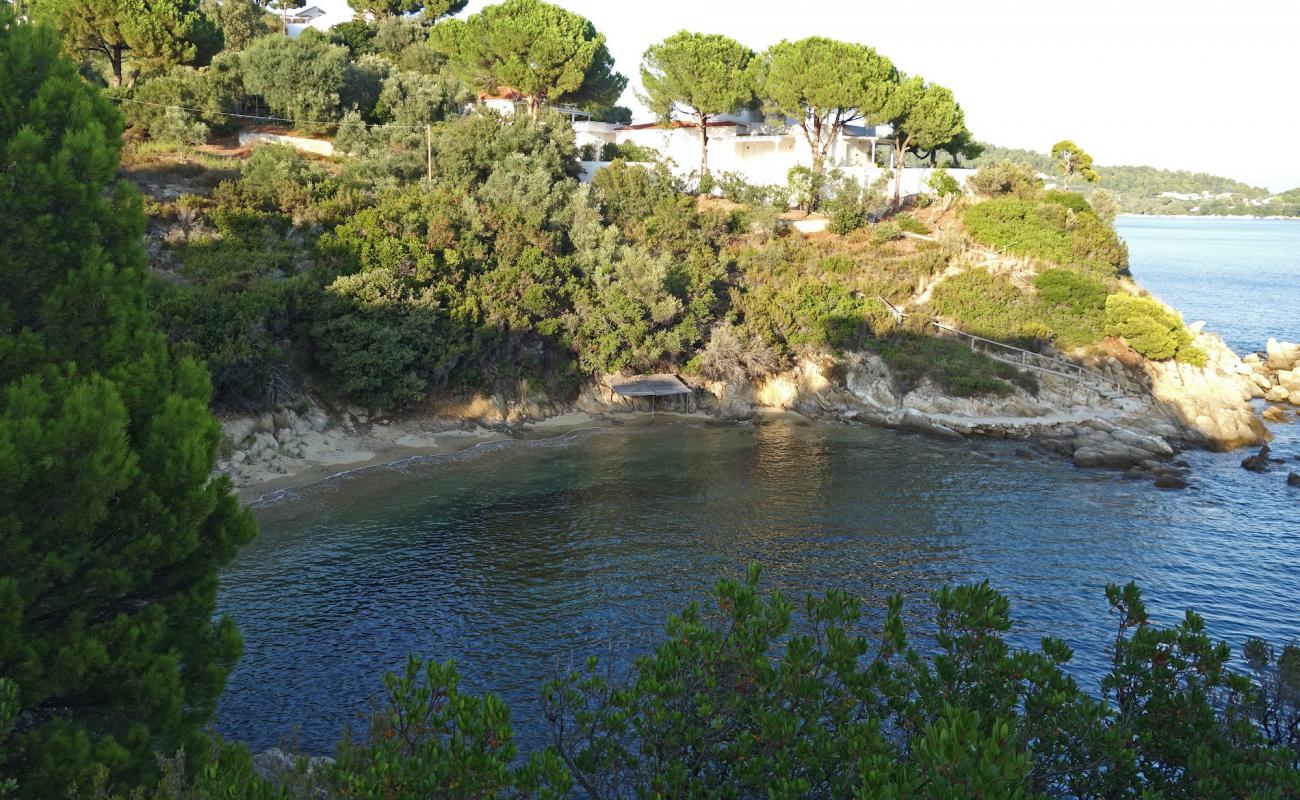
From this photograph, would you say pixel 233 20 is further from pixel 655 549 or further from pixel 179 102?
pixel 655 549

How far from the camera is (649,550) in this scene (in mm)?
27562

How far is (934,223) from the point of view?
63.8 m

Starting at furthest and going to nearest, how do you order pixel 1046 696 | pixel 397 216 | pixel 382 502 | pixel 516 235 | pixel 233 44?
pixel 233 44
pixel 516 235
pixel 397 216
pixel 382 502
pixel 1046 696

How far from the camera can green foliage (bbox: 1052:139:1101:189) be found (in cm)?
7600

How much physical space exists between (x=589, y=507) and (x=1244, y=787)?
79.9ft

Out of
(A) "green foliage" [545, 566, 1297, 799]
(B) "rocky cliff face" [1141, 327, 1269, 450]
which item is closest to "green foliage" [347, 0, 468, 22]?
(B) "rocky cliff face" [1141, 327, 1269, 450]

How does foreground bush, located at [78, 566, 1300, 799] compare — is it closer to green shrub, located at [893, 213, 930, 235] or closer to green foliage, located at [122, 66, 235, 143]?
green foliage, located at [122, 66, 235, 143]

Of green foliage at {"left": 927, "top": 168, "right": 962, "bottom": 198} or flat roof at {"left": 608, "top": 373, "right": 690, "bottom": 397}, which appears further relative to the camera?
green foliage at {"left": 927, "top": 168, "right": 962, "bottom": 198}

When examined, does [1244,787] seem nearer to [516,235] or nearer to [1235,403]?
[516,235]

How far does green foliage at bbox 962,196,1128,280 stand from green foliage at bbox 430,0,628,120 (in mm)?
30566

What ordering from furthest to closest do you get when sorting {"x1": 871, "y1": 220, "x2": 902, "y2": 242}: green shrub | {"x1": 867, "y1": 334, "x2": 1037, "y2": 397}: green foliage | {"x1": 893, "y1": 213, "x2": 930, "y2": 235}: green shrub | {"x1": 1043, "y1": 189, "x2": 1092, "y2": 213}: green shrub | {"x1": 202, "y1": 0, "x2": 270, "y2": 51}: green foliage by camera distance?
{"x1": 202, "y1": 0, "x2": 270, "y2": 51}: green foliage < {"x1": 1043, "y1": 189, "x2": 1092, "y2": 213}: green shrub < {"x1": 893, "y1": 213, "x2": 930, "y2": 235}: green shrub < {"x1": 871, "y1": 220, "x2": 902, "y2": 242}: green shrub < {"x1": 867, "y1": 334, "x2": 1037, "y2": 397}: green foliage

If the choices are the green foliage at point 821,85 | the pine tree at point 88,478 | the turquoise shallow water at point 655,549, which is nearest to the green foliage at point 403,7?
the green foliage at point 821,85

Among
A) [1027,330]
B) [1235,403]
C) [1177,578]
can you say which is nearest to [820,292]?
[1027,330]

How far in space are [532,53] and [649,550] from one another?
47.4 metres
